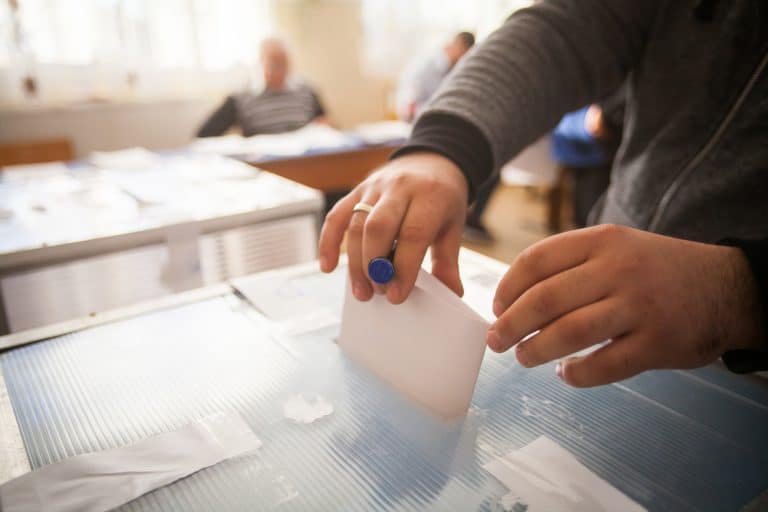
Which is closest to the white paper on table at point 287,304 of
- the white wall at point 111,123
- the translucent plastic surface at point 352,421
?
the translucent plastic surface at point 352,421

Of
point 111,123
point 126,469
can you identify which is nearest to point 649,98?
point 126,469

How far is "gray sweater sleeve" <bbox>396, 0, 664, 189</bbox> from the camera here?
783 mm

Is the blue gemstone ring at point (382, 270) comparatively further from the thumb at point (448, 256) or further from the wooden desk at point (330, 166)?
the wooden desk at point (330, 166)

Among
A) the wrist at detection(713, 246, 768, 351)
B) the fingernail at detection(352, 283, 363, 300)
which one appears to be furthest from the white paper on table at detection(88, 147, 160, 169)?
the wrist at detection(713, 246, 768, 351)

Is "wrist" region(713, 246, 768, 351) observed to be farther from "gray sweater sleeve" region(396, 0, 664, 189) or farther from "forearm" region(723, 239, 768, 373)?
"gray sweater sleeve" region(396, 0, 664, 189)

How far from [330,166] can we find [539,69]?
1.66 m

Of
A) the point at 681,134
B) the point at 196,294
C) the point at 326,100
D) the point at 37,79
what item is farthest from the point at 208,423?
the point at 326,100

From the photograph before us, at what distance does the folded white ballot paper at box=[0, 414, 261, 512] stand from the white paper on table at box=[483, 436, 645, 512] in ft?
0.78

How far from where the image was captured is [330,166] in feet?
7.92

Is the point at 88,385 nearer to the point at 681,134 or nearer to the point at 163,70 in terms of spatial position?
the point at 681,134

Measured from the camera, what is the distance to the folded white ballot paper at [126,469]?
1.48 feet

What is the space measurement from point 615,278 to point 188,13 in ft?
12.6

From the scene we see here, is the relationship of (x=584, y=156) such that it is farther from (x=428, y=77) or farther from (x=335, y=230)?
(x=335, y=230)

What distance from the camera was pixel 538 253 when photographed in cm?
47
